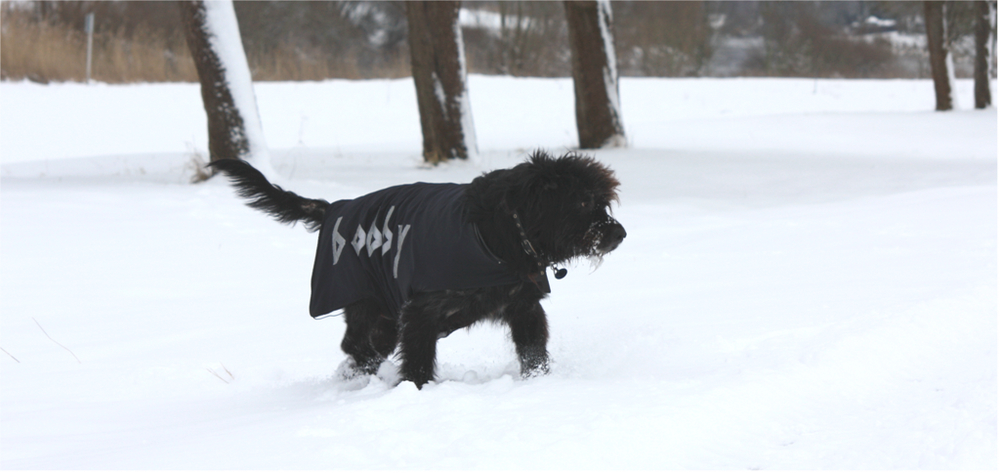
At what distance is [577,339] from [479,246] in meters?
1.12

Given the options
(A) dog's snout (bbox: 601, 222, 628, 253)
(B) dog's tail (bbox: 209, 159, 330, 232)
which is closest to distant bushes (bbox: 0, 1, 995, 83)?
(B) dog's tail (bbox: 209, 159, 330, 232)

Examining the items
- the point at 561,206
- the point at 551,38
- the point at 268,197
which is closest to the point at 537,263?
the point at 561,206

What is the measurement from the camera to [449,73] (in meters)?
9.45

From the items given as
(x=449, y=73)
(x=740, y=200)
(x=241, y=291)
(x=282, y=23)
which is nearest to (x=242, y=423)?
(x=241, y=291)

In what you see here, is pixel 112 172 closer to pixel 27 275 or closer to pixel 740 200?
pixel 27 275

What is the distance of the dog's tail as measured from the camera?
354cm

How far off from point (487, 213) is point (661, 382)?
3.01ft

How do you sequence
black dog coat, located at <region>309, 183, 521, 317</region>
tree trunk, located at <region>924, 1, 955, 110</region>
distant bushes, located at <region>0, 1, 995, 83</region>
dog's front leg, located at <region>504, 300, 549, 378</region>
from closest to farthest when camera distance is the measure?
black dog coat, located at <region>309, 183, 521, 317</region> < dog's front leg, located at <region>504, 300, 549, 378</region> < tree trunk, located at <region>924, 1, 955, 110</region> < distant bushes, located at <region>0, 1, 995, 83</region>

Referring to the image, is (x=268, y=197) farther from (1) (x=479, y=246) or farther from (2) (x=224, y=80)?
(2) (x=224, y=80)

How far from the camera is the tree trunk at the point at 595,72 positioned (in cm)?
1102

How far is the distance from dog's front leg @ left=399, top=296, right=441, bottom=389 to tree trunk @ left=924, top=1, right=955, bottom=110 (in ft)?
53.1

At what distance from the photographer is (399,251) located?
→ 300cm

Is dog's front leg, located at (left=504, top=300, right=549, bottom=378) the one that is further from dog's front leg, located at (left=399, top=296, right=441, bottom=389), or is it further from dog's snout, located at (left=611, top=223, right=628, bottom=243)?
dog's snout, located at (left=611, top=223, right=628, bottom=243)

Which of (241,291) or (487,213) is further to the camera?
(241,291)
